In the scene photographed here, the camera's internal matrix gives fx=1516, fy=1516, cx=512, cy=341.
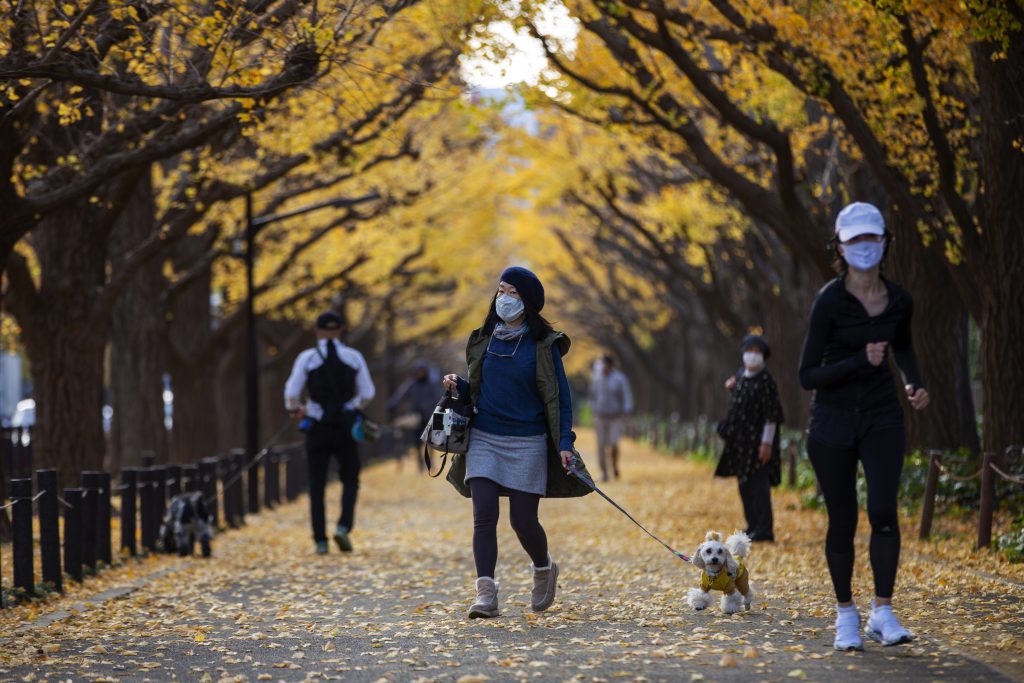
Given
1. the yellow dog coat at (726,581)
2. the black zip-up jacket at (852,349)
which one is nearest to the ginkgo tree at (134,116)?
the yellow dog coat at (726,581)

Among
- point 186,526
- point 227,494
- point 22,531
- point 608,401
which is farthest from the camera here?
point 608,401

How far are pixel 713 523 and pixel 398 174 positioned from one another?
1183cm

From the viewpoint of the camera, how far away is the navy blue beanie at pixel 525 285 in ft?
26.4

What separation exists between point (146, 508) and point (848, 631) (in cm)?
815

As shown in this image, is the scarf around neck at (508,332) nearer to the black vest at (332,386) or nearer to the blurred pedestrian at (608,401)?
the black vest at (332,386)

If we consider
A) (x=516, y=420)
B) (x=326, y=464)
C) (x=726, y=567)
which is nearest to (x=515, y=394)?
(x=516, y=420)

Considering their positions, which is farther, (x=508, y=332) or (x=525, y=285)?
(x=508, y=332)

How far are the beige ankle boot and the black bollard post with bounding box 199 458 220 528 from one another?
759 cm

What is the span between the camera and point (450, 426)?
805cm

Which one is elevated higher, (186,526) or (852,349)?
(852,349)

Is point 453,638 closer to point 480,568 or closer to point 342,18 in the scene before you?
point 480,568

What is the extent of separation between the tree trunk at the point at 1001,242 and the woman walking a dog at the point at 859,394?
229 inches

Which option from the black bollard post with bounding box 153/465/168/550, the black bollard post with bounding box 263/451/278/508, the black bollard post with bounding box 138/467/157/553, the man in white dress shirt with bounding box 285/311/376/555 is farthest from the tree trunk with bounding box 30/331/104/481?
the black bollard post with bounding box 263/451/278/508

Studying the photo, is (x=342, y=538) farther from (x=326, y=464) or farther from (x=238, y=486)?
(x=238, y=486)
